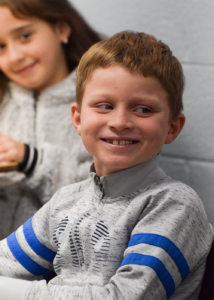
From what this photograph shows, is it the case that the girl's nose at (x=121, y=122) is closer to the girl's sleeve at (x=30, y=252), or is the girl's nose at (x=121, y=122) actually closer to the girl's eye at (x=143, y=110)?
the girl's eye at (x=143, y=110)

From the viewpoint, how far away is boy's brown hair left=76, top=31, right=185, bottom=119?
856 mm

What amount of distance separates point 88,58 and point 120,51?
11 centimetres

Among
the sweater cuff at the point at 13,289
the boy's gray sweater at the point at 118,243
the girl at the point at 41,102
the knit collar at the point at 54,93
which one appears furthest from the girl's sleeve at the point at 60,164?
the sweater cuff at the point at 13,289

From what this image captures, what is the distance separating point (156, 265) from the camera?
74 cm

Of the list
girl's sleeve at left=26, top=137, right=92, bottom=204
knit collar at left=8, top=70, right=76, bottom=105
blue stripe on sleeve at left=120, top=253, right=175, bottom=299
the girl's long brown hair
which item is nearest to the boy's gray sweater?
blue stripe on sleeve at left=120, top=253, right=175, bottom=299

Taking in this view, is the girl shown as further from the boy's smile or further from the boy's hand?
the boy's smile

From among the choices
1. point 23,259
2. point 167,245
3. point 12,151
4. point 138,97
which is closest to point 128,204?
point 167,245

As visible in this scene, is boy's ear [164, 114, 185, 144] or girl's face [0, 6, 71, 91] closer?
boy's ear [164, 114, 185, 144]

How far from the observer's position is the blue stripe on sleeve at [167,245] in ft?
2.51

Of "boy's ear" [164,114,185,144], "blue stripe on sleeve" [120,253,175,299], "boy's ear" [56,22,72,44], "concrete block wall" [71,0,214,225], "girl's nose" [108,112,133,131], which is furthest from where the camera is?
"boy's ear" [56,22,72,44]

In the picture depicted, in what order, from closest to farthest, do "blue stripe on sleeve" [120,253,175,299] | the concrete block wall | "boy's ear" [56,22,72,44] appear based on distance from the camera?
"blue stripe on sleeve" [120,253,175,299] < the concrete block wall < "boy's ear" [56,22,72,44]

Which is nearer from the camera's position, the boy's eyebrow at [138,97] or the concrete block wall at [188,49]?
the boy's eyebrow at [138,97]

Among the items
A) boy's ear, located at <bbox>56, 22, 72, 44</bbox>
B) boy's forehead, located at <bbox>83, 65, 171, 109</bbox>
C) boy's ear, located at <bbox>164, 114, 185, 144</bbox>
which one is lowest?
boy's ear, located at <bbox>164, 114, 185, 144</bbox>

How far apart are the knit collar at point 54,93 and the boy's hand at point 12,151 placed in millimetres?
169
